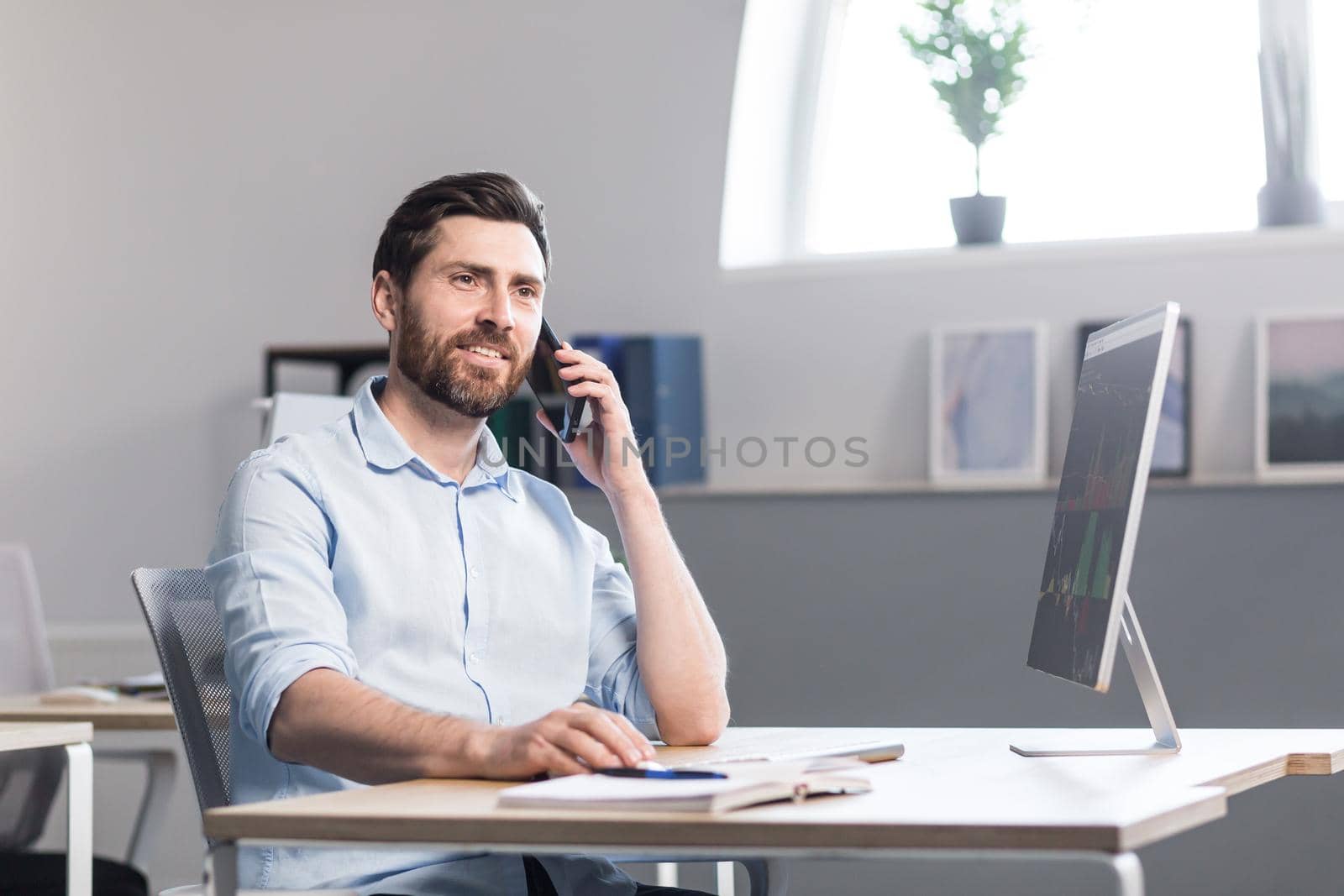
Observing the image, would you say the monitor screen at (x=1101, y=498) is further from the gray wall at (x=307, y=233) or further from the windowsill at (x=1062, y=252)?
the gray wall at (x=307, y=233)

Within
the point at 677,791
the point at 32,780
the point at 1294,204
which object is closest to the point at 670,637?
the point at 677,791

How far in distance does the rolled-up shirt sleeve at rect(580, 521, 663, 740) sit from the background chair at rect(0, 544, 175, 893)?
1.13 metres

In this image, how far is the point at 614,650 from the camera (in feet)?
6.43

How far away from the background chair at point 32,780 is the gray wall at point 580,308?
0.92 m

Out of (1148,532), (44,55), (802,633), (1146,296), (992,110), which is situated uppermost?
(44,55)

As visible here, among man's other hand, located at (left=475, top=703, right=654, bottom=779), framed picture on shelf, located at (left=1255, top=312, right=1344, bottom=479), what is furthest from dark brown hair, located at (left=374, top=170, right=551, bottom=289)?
framed picture on shelf, located at (left=1255, top=312, right=1344, bottom=479)

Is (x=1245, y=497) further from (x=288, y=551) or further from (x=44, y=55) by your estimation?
(x=44, y=55)

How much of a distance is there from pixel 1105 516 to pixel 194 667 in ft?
3.45

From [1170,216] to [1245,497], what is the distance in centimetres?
84

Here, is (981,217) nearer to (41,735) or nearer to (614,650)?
(614,650)

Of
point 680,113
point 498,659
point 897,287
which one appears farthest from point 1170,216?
point 498,659

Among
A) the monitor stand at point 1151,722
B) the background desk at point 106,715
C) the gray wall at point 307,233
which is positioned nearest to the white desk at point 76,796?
the background desk at point 106,715

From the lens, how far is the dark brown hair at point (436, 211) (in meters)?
1.89

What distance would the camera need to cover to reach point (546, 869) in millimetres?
1655
